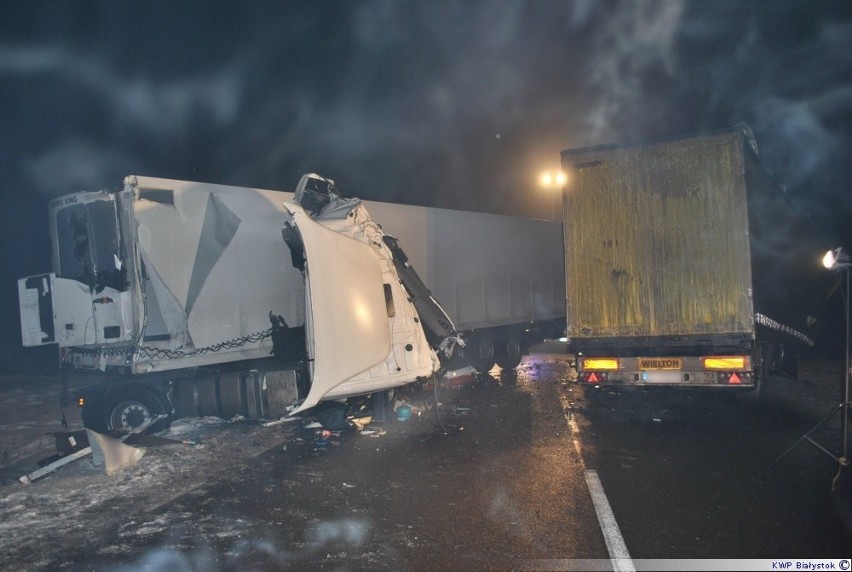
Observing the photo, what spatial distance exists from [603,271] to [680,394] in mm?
3564

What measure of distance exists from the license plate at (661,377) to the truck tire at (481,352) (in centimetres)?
479

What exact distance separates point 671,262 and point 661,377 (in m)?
1.45

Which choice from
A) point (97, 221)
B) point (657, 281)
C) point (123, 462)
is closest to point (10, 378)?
point (97, 221)

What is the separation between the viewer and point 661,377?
23.2 ft

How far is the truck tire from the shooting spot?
38.9 feet

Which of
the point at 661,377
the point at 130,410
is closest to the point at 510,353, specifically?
the point at 661,377

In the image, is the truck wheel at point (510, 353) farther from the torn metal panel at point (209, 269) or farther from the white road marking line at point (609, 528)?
the white road marking line at point (609, 528)

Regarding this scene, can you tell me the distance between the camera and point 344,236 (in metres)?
6.82

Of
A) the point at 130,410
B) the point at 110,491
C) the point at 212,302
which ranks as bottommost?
the point at 110,491

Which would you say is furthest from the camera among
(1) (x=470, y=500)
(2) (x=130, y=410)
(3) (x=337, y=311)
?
(2) (x=130, y=410)

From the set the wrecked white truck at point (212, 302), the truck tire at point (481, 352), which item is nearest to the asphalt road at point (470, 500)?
the wrecked white truck at point (212, 302)

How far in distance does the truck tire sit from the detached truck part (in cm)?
439

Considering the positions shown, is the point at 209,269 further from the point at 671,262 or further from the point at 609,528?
the point at 671,262

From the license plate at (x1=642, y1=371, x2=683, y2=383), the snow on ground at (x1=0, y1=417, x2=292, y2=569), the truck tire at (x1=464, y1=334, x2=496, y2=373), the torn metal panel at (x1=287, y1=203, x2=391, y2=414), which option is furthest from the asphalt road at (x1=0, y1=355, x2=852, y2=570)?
the truck tire at (x1=464, y1=334, x2=496, y2=373)
